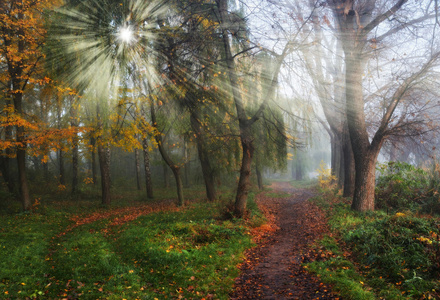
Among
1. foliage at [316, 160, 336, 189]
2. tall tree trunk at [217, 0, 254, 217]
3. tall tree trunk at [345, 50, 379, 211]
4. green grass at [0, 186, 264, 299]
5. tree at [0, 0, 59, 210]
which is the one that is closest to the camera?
green grass at [0, 186, 264, 299]

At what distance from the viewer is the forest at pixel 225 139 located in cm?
516

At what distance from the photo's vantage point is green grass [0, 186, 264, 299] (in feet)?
16.0

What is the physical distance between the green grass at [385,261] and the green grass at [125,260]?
2003 mm

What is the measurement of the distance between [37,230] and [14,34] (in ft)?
25.6

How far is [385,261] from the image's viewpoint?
516cm

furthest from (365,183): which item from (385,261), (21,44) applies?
(21,44)

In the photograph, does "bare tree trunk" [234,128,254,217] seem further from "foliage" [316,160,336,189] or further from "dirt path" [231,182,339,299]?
"foliage" [316,160,336,189]

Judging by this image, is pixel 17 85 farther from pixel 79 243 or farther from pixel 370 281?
pixel 370 281

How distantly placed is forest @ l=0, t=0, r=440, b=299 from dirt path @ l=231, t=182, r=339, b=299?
0.04 meters

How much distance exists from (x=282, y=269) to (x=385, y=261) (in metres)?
1.93

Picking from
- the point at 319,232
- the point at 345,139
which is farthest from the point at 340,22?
the point at 319,232

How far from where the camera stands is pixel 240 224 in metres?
8.64

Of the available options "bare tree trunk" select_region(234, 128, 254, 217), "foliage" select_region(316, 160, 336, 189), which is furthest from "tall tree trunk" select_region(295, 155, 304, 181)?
"bare tree trunk" select_region(234, 128, 254, 217)

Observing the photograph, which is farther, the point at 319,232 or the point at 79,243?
the point at 319,232
